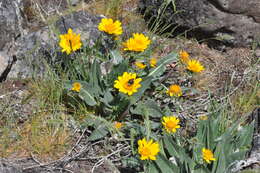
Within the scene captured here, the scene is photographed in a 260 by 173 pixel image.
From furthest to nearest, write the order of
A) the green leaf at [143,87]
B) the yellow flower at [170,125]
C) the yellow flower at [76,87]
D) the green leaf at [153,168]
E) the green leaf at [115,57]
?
the green leaf at [115,57] → the green leaf at [143,87] → the yellow flower at [76,87] → the yellow flower at [170,125] → the green leaf at [153,168]

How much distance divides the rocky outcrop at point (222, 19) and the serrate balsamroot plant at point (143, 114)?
651 millimetres

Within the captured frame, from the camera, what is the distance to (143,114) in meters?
2.42

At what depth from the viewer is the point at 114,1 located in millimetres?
3404

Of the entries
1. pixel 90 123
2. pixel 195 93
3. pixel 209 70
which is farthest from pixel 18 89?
pixel 209 70

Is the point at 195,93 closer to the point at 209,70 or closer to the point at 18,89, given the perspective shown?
the point at 209,70

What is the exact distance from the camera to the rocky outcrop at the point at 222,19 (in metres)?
3.16

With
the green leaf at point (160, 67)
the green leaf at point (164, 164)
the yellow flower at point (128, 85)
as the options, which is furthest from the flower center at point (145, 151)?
the green leaf at point (160, 67)

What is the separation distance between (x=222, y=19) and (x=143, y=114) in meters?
1.33

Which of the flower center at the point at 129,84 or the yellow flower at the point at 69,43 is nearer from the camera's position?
the flower center at the point at 129,84

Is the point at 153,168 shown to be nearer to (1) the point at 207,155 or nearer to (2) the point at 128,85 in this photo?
(1) the point at 207,155

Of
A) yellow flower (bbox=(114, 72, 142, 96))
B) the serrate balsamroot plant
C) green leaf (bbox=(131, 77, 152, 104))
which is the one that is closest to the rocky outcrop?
the serrate balsamroot plant

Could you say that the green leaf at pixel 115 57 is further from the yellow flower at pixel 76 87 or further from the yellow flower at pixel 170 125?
the yellow flower at pixel 170 125

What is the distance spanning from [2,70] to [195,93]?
154 cm

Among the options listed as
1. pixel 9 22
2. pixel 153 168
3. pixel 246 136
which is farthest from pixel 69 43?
pixel 246 136
